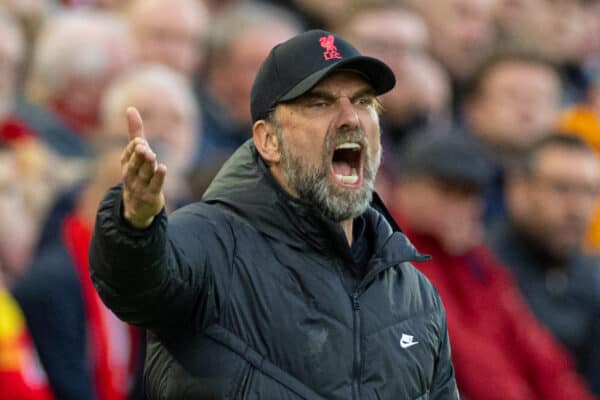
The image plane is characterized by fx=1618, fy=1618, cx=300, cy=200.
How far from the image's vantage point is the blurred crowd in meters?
6.45

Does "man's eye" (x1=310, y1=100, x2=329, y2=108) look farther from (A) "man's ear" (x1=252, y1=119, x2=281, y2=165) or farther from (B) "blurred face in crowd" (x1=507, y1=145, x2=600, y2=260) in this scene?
(B) "blurred face in crowd" (x1=507, y1=145, x2=600, y2=260)

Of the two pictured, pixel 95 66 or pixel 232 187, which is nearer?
pixel 232 187

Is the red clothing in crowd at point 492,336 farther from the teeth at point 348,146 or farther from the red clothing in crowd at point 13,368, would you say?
the teeth at point 348,146

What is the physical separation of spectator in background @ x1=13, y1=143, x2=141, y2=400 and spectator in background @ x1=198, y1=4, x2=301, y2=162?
7.53ft

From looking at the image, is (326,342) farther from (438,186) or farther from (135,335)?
(438,186)

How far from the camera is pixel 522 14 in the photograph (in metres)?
11.5

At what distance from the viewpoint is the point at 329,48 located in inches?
173

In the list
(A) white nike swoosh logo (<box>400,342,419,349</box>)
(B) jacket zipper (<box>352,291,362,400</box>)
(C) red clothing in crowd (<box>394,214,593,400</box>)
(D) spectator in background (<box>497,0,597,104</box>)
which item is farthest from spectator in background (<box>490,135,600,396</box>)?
(B) jacket zipper (<box>352,291,362,400</box>)

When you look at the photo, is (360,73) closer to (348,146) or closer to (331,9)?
(348,146)

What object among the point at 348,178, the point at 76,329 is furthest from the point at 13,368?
the point at 348,178

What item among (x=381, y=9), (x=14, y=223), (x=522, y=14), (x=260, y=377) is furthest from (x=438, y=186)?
(x=522, y=14)

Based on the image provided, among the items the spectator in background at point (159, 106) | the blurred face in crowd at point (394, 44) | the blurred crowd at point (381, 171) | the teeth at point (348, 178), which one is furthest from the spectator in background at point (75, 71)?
the teeth at point (348, 178)

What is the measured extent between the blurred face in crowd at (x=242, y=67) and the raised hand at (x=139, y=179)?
5.06m

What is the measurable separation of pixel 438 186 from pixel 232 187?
9.30ft
